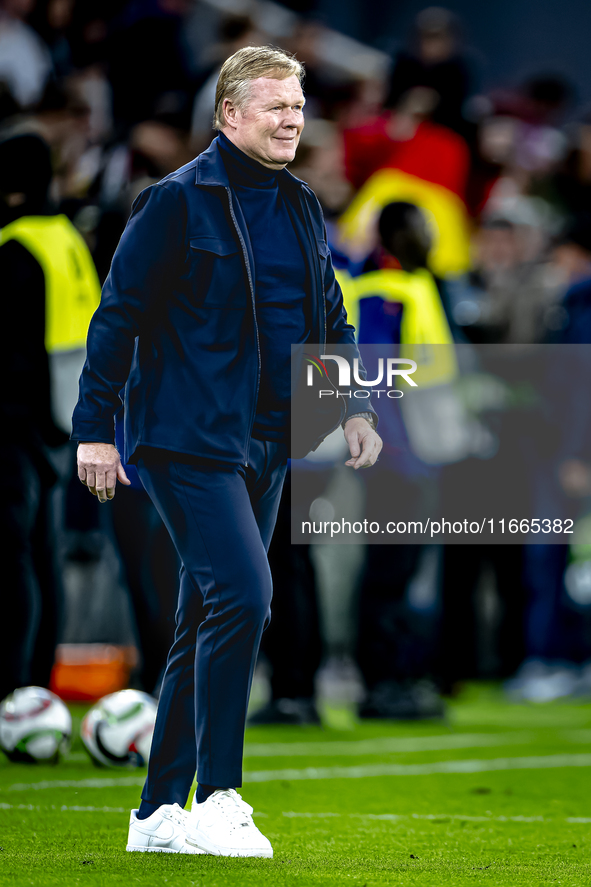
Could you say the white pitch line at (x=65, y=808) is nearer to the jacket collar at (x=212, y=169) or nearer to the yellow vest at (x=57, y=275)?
the jacket collar at (x=212, y=169)

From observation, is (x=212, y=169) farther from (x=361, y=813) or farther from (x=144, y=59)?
(x=144, y=59)

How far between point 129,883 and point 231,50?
24.2ft

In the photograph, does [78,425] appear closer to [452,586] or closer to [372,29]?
[452,586]

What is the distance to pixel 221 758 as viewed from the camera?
10.6ft

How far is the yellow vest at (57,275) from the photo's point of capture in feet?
18.2

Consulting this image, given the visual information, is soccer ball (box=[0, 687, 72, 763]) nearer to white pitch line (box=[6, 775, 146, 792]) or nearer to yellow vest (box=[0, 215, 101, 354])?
white pitch line (box=[6, 775, 146, 792])

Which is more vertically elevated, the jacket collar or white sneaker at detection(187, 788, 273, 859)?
the jacket collar

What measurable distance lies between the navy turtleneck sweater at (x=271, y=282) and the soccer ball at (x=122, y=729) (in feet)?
5.90

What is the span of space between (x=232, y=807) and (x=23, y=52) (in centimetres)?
706

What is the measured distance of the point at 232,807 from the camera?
126 inches

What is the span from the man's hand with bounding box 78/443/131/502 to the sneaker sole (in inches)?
33.3

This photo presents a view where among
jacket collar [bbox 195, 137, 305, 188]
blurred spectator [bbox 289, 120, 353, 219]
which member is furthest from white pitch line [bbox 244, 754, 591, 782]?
blurred spectator [bbox 289, 120, 353, 219]

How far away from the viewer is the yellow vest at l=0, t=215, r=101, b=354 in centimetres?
554

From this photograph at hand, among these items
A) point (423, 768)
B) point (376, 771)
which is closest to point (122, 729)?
point (376, 771)
